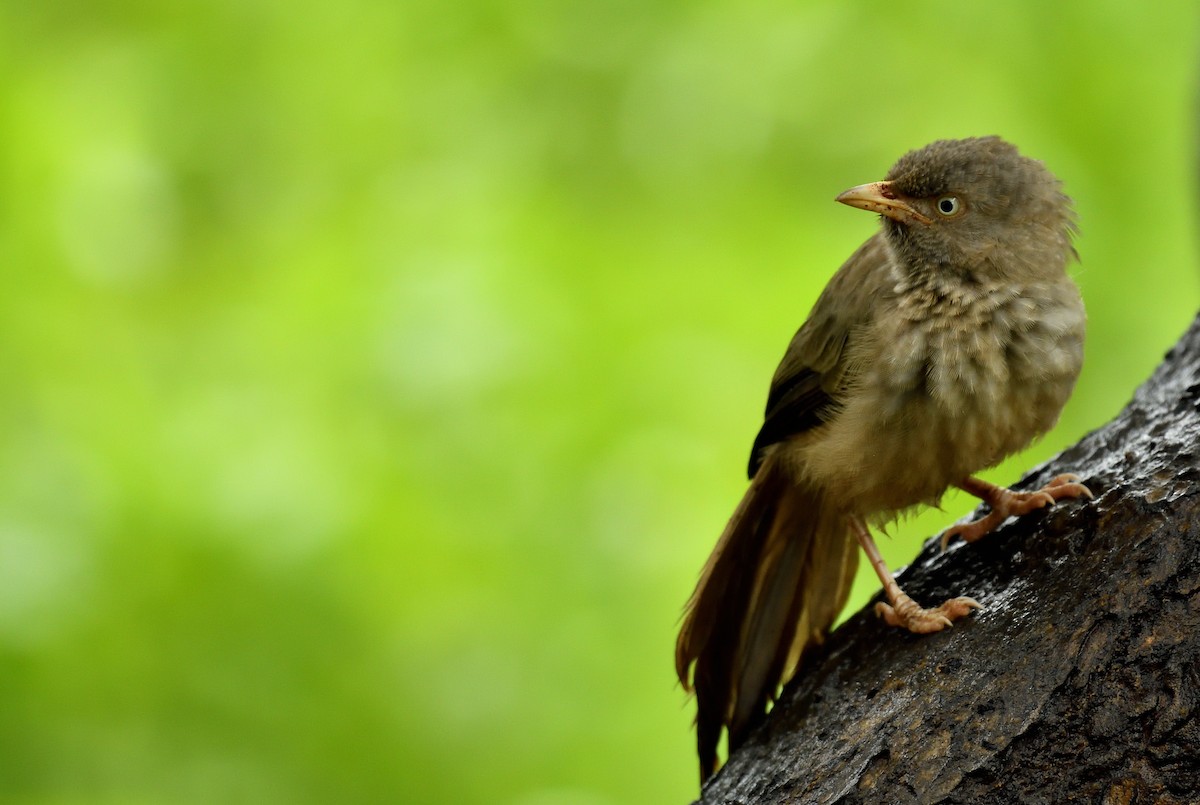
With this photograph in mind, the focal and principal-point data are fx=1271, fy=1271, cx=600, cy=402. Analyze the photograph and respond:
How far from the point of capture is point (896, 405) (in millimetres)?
3225

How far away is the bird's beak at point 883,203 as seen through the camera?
340 centimetres

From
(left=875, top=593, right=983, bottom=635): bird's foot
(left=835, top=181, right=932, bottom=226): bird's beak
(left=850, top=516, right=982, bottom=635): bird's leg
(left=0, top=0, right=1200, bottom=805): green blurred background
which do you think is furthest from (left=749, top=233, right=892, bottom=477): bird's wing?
(left=0, top=0, right=1200, bottom=805): green blurred background

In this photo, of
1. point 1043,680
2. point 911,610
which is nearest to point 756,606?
point 911,610

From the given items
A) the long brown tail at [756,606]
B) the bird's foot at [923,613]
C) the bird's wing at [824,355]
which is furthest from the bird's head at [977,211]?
the bird's foot at [923,613]

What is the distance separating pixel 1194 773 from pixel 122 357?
202 inches

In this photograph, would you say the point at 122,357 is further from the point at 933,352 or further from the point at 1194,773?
the point at 1194,773

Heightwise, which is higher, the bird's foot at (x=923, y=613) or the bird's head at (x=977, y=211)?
the bird's head at (x=977, y=211)

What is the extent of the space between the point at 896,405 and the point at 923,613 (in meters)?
0.52

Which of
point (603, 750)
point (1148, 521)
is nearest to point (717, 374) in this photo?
point (603, 750)

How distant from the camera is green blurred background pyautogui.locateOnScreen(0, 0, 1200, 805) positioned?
562cm

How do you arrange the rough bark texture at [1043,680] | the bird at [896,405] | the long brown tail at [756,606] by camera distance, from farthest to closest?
the long brown tail at [756,606]
the bird at [896,405]
the rough bark texture at [1043,680]

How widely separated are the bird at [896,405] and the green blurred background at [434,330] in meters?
2.15

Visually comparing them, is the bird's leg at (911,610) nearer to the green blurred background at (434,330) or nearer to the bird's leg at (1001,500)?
the bird's leg at (1001,500)

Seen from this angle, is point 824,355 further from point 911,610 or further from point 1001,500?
point 911,610
